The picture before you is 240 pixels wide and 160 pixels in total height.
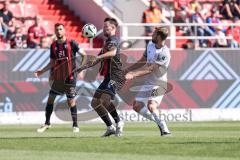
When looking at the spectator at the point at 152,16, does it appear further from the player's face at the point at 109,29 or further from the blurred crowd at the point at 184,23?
Result: the player's face at the point at 109,29

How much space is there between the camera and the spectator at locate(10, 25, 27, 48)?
28594 millimetres

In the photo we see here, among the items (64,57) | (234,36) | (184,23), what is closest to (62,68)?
(64,57)

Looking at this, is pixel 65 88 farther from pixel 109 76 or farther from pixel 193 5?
pixel 193 5

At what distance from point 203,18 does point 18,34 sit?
8.02 metres

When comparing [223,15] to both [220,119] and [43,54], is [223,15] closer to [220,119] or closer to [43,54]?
[220,119]

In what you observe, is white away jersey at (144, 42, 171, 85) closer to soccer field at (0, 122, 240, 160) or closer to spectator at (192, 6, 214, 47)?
soccer field at (0, 122, 240, 160)

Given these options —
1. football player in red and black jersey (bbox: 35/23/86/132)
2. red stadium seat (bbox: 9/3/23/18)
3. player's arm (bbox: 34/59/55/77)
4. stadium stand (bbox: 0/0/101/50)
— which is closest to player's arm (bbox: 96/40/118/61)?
football player in red and black jersey (bbox: 35/23/86/132)

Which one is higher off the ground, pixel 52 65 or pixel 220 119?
pixel 52 65

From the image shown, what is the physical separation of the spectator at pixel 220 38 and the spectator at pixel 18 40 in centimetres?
657

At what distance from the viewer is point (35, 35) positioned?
28.9m

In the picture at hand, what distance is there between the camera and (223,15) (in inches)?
1361

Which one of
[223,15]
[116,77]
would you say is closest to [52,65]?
[116,77]

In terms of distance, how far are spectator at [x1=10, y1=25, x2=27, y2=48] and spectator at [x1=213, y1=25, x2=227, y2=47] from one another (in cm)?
657

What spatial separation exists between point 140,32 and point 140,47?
1.07 metres
